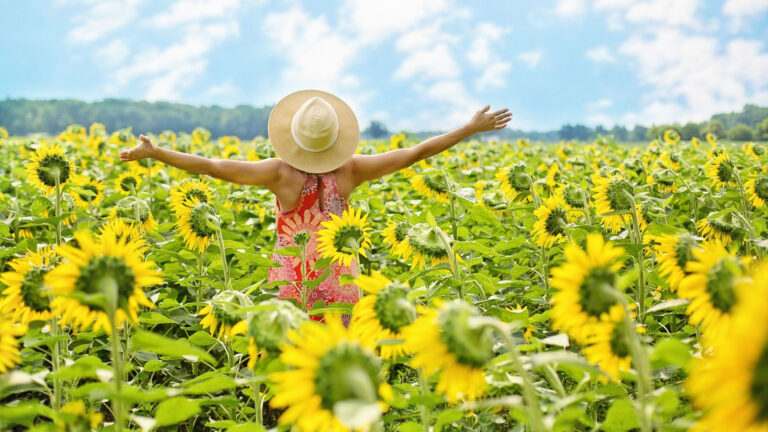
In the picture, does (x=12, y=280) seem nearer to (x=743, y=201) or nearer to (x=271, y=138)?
(x=271, y=138)

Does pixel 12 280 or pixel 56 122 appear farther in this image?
pixel 56 122

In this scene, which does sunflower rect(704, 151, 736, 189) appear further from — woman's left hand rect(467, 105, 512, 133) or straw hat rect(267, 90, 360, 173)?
straw hat rect(267, 90, 360, 173)

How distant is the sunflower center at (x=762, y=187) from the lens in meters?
3.22

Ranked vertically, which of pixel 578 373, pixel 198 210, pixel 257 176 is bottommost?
pixel 578 373

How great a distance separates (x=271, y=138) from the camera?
3.18 m

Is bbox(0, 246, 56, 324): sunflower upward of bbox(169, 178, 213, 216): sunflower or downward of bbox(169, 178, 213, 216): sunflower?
downward

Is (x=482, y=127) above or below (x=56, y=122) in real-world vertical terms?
below

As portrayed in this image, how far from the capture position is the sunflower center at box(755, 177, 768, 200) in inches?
127

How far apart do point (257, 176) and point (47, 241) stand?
1618 millimetres

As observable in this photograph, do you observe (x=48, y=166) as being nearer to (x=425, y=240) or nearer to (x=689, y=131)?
(x=425, y=240)

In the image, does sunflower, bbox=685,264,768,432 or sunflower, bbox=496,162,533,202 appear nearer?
sunflower, bbox=685,264,768,432

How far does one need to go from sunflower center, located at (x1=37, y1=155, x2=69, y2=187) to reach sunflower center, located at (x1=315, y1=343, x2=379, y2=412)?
2.32 m

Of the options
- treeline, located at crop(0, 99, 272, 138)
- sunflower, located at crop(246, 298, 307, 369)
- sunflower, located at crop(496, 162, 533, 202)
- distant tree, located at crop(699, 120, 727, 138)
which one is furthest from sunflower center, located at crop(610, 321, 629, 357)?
treeline, located at crop(0, 99, 272, 138)

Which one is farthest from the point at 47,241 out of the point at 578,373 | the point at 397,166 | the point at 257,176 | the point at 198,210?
the point at 578,373
